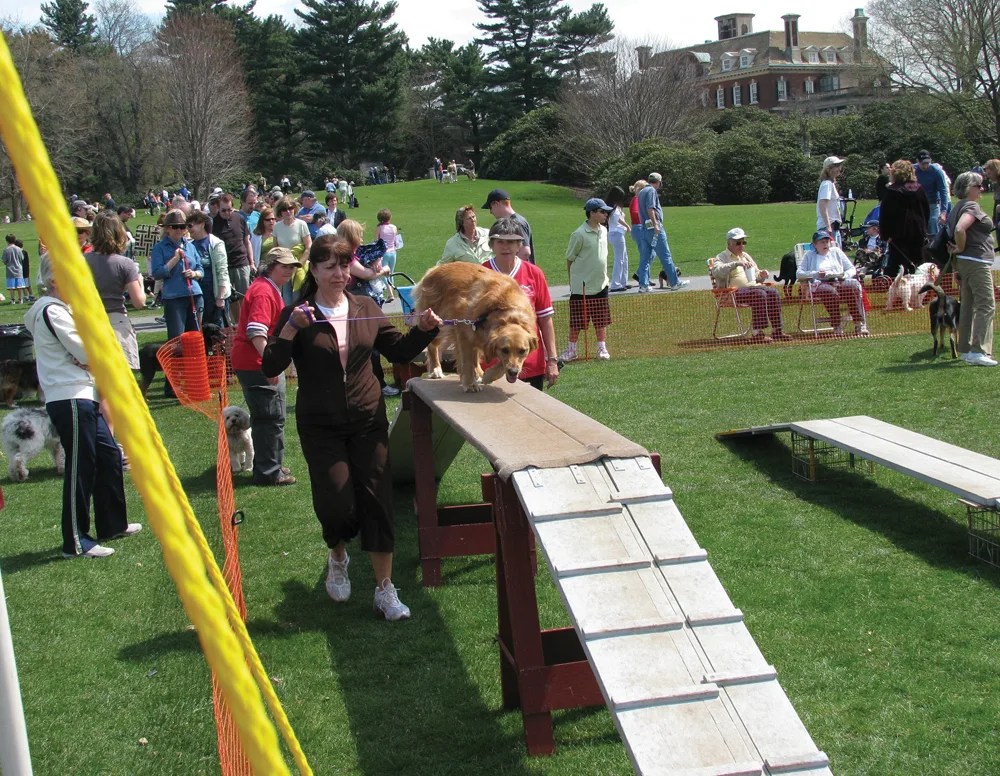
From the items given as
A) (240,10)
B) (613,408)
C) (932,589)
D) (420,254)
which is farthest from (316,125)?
(932,589)

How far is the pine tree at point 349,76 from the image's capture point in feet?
236

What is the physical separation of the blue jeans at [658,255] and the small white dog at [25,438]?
1244cm

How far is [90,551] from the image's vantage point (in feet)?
22.1

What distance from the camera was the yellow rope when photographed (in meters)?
0.87

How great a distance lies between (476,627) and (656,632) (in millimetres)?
2317

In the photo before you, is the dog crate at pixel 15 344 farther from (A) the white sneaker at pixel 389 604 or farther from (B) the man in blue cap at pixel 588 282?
(A) the white sneaker at pixel 389 604

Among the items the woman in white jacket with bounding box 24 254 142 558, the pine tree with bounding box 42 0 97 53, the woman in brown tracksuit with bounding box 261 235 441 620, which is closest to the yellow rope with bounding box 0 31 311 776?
the woman in brown tracksuit with bounding box 261 235 441 620

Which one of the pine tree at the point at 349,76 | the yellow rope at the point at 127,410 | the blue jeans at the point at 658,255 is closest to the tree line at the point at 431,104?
the pine tree at the point at 349,76

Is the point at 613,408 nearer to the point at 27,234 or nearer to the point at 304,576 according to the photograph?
the point at 304,576

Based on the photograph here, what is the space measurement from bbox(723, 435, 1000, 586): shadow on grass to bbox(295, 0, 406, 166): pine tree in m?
67.8

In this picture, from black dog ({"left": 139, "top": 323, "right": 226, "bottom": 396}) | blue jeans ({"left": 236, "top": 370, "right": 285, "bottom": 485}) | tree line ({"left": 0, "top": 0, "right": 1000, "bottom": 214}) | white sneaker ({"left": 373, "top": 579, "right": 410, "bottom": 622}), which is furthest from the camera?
tree line ({"left": 0, "top": 0, "right": 1000, "bottom": 214})

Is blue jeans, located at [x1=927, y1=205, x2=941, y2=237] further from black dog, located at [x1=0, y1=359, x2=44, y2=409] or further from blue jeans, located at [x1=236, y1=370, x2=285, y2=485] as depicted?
black dog, located at [x1=0, y1=359, x2=44, y2=409]

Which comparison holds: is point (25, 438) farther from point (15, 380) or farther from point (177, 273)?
point (15, 380)

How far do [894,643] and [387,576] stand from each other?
264 centimetres
